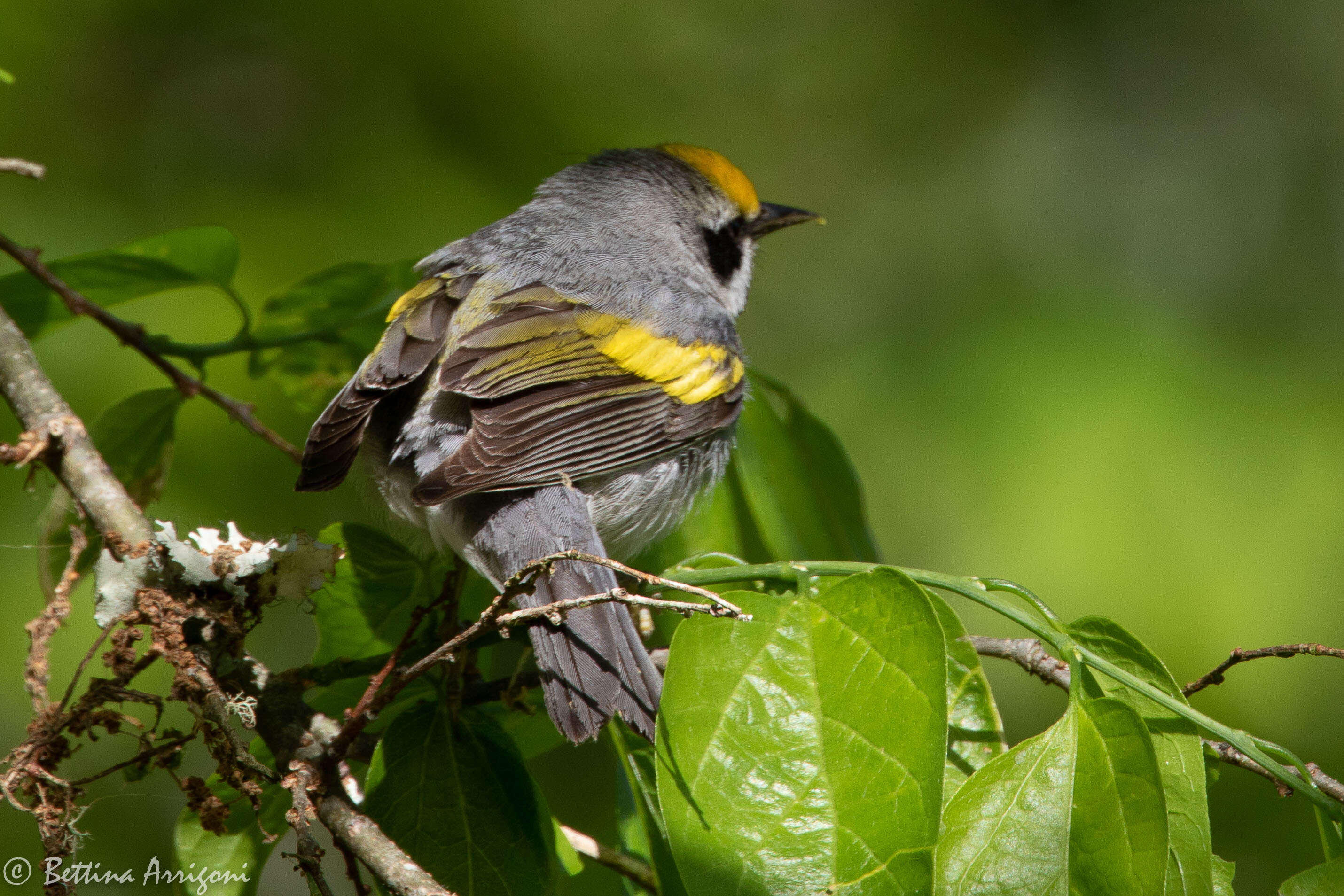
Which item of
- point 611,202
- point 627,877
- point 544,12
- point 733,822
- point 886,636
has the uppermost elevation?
point 544,12

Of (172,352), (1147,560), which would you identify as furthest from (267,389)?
(1147,560)

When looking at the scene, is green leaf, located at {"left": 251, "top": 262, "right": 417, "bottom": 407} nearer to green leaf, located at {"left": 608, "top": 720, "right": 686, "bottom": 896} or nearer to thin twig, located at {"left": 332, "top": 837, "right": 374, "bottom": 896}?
green leaf, located at {"left": 608, "top": 720, "right": 686, "bottom": 896}

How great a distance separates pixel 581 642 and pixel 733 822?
19.3 inches

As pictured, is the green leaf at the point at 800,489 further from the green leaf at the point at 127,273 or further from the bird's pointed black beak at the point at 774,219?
the green leaf at the point at 127,273

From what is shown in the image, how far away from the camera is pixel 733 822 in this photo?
1162 millimetres

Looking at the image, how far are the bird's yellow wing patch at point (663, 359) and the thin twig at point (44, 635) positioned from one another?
108 centimetres

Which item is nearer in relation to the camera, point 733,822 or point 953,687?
point 733,822

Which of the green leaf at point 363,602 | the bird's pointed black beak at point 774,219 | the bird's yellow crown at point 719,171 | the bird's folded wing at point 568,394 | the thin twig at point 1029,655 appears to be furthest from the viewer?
the bird's pointed black beak at point 774,219

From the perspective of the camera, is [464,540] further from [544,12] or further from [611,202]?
[544,12]

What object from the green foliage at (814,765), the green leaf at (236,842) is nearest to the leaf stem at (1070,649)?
the green foliage at (814,765)

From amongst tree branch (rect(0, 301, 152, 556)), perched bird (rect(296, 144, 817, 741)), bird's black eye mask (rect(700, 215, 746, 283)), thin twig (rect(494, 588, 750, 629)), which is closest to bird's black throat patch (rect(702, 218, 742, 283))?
bird's black eye mask (rect(700, 215, 746, 283))

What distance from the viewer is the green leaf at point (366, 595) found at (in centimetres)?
176

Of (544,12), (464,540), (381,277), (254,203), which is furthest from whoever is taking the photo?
(544,12)

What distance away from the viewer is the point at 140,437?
85.7 inches
